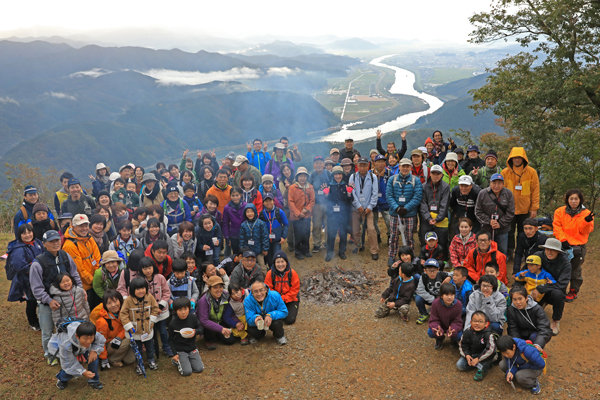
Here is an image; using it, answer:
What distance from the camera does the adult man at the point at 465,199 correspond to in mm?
8195

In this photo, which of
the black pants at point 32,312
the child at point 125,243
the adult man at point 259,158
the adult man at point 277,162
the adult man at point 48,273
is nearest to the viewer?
the adult man at point 48,273

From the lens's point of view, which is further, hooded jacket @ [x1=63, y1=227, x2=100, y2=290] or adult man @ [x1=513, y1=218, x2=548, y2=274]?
adult man @ [x1=513, y1=218, x2=548, y2=274]

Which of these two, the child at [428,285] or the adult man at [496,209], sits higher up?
the adult man at [496,209]

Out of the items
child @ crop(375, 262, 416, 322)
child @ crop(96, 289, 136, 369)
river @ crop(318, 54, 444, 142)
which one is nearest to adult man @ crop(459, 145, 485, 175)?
child @ crop(375, 262, 416, 322)

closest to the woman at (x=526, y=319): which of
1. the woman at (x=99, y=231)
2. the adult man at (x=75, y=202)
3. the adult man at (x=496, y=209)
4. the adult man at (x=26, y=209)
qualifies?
the adult man at (x=496, y=209)

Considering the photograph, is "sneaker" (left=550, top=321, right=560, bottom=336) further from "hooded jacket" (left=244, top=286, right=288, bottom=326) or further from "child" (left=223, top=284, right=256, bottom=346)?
"child" (left=223, top=284, right=256, bottom=346)

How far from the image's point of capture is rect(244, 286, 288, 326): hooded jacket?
657 cm

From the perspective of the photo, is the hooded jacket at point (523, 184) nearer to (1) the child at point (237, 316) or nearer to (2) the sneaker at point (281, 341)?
(2) the sneaker at point (281, 341)

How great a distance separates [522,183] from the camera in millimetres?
8031

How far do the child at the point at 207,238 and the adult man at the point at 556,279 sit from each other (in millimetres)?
6102

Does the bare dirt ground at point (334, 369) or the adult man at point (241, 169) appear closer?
the bare dirt ground at point (334, 369)

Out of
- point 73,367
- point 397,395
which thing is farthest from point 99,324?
point 397,395

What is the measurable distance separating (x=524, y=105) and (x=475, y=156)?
658 centimetres

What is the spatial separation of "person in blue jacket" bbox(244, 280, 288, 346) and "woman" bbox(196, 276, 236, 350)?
0.40 metres
